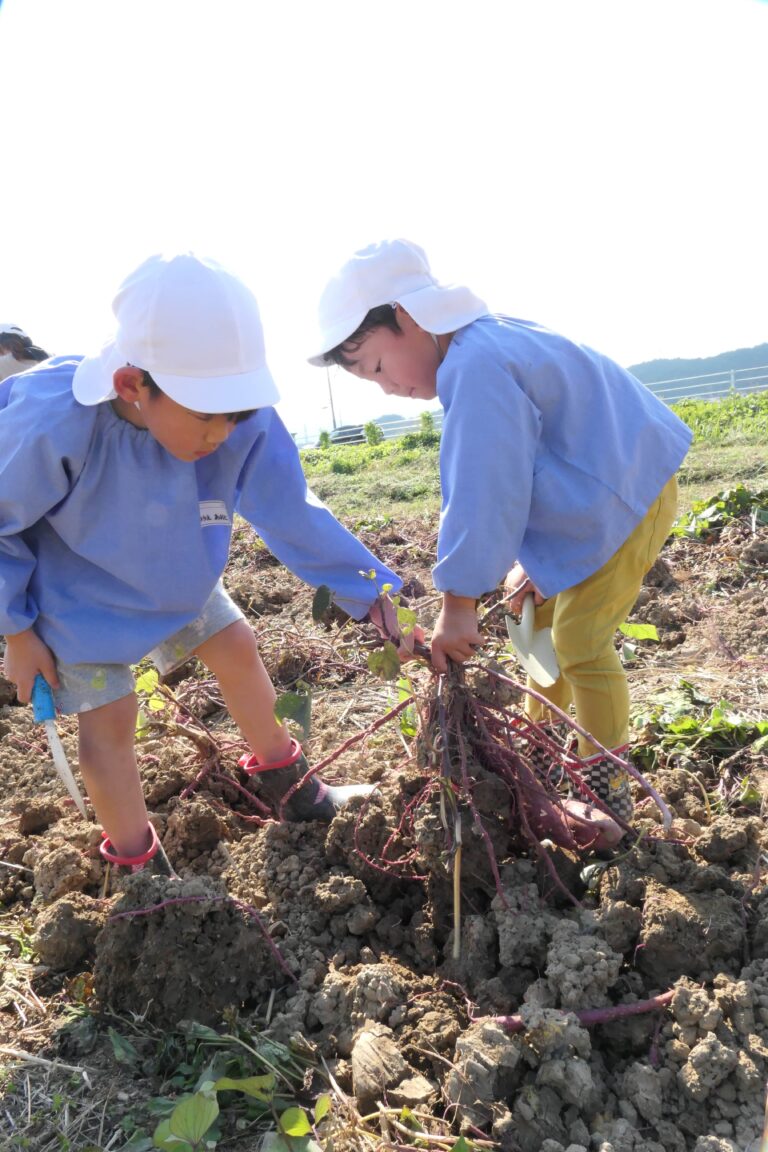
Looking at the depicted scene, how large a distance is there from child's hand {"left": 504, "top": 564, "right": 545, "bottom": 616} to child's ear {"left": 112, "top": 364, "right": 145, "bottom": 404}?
1.15 metres

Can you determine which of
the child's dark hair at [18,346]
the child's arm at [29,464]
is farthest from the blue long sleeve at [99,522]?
the child's dark hair at [18,346]

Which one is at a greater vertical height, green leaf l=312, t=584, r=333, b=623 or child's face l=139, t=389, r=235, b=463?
child's face l=139, t=389, r=235, b=463

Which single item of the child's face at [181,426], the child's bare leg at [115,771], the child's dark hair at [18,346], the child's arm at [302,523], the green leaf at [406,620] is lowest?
the child's bare leg at [115,771]

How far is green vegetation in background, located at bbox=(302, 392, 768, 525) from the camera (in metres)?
7.30

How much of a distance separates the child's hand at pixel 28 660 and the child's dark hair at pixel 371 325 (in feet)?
3.33

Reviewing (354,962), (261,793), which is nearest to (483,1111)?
(354,962)

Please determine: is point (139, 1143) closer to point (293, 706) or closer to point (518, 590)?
point (293, 706)

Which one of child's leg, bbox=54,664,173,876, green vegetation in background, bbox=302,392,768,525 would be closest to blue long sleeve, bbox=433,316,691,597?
child's leg, bbox=54,664,173,876

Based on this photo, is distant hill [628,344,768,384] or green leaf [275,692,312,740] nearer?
green leaf [275,692,312,740]

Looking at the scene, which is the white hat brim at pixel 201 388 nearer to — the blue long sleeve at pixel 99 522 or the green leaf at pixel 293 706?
the blue long sleeve at pixel 99 522

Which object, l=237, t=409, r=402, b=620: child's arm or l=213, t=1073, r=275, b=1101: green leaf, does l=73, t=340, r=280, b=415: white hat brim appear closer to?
l=237, t=409, r=402, b=620: child's arm

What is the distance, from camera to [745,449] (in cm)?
886

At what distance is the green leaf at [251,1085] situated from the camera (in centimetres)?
153

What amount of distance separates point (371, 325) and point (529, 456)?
0.52 m
